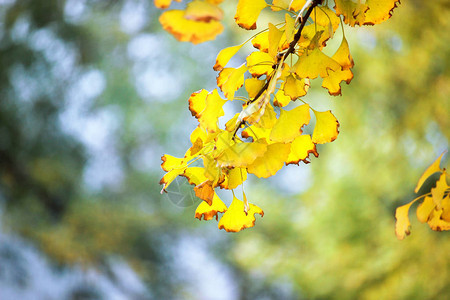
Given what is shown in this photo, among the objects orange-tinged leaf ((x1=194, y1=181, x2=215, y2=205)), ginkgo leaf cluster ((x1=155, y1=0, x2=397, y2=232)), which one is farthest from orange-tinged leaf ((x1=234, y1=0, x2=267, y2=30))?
orange-tinged leaf ((x1=194, y1=181, x2=215, y2=205))

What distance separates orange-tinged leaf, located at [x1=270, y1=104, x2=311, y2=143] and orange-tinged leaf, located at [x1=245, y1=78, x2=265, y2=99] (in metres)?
0.02

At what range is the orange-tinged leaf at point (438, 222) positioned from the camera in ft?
0.97

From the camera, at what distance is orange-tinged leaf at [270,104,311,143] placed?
23 cm

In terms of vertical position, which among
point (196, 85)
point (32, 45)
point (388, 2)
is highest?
point (196, 85)

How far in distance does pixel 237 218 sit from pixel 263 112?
78mm

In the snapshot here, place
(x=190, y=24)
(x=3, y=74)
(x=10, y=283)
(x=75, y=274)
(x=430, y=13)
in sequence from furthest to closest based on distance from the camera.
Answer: (x=75, y=274) → (x=10, y=283) → (x=3, y=74) → (x=430, y=13) → (x=190, y=24)

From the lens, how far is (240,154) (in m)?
0.21

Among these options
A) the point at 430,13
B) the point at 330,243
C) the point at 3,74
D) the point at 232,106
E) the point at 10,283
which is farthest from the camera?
the point at 232,106

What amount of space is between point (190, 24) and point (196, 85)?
2.96 metres

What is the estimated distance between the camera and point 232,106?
2795 millimetres

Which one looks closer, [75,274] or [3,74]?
[3,74]

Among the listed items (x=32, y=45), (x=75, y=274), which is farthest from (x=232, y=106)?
(x=75, y=274)

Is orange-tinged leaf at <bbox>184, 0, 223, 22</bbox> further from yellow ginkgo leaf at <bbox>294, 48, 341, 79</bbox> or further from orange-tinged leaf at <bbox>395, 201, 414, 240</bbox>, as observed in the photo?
orange-tinged leaf at <bbox>395, 201, 414, 240</bbox>

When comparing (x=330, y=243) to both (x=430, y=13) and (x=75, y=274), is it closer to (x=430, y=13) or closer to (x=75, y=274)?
(x=430, y=13)
